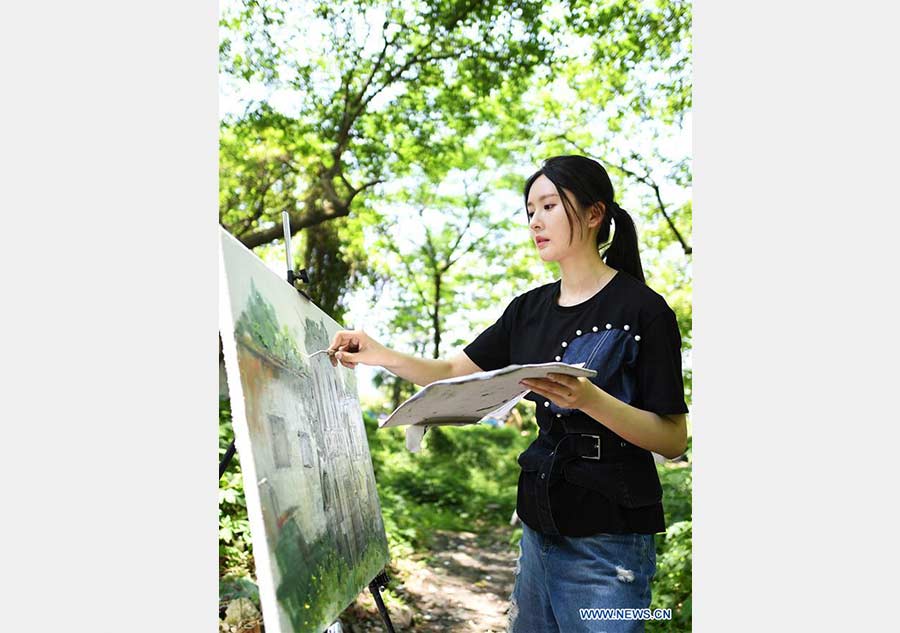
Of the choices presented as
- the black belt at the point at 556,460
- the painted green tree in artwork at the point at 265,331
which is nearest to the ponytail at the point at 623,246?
the black belt at the point at 556,460

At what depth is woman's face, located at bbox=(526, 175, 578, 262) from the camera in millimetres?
1427

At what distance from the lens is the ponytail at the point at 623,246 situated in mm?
1469

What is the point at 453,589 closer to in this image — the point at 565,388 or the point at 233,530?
the point at 233,530

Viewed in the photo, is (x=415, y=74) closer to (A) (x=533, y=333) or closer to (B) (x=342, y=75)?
(B) (x=342, y=75)

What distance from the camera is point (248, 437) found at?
1.23m

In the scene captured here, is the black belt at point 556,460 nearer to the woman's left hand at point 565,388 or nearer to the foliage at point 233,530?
the woman's left hand at point 565,388

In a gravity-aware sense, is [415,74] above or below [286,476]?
above

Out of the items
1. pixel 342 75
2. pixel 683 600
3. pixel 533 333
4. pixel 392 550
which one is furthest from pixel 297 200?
pixel 533 333

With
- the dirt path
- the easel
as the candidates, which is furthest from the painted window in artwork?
the dirt path

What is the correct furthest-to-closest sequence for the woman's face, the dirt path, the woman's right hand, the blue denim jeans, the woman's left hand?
the dirt path
the woman's right hand
the woman's face
the blue denim jeans
the woman's left hand

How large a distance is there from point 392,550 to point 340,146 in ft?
8.25

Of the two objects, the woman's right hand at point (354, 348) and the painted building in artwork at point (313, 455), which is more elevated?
the woman's right hand at point (354, 348)

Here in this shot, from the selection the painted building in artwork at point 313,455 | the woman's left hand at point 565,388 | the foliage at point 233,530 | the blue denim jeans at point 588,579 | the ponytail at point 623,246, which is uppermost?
the ponytail at point 623,246

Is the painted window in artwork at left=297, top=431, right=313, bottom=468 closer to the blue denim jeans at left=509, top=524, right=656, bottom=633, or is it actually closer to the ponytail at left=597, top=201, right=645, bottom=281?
the blue denim jeans at left=509, top=524, right=656, bottom=633
